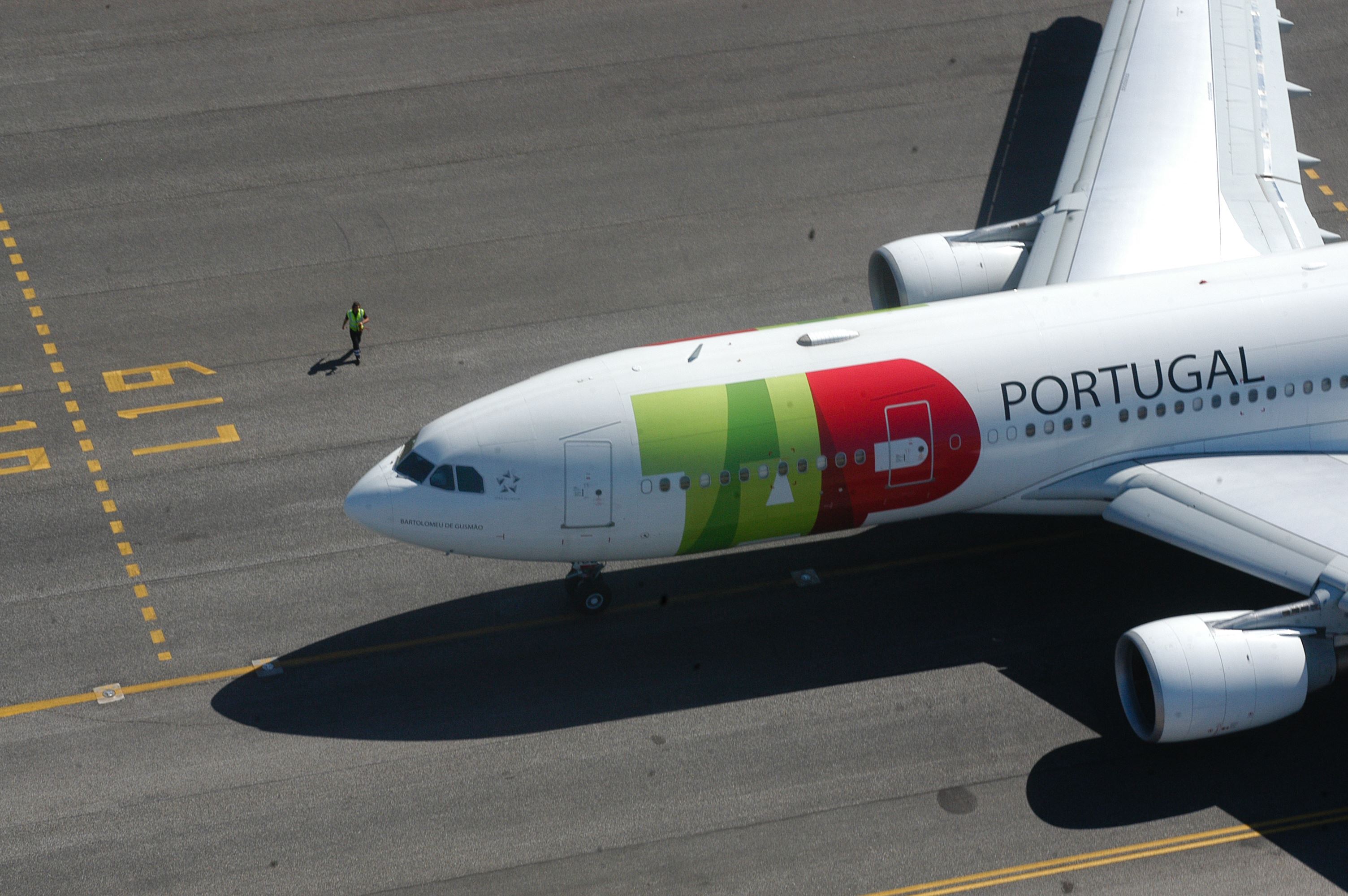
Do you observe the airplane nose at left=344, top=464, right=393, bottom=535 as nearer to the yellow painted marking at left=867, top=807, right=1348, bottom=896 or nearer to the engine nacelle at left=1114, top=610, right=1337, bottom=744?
the yellow painted marking at left=867, top=807, right=1348, bottom=896

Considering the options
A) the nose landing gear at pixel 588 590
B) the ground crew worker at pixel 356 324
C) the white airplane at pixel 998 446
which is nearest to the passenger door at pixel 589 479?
the white airplane at pixel 998 446

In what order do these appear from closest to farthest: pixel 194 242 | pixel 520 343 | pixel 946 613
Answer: pixel 946 613
pixel 520 343
pixel 194 242

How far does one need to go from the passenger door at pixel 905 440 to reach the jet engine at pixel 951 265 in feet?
17.3

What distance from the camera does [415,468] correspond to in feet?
95.7

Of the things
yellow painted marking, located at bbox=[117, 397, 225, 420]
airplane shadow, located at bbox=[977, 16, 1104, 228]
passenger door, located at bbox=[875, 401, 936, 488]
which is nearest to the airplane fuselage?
passenger door, located at bbox=[875, 401, 936, 488]

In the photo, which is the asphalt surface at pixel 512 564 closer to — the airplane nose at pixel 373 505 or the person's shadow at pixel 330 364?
the person's shadow at pixel 330 364

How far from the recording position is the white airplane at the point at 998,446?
27562 mm

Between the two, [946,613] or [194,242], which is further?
[194,242]

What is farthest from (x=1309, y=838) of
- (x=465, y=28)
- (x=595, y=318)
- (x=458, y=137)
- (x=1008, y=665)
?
(x=465, y=28)

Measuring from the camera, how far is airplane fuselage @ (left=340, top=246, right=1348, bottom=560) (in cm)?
2884

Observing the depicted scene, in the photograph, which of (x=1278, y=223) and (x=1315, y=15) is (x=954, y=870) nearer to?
(x=1278, y=223)

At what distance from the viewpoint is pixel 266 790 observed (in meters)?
27.7

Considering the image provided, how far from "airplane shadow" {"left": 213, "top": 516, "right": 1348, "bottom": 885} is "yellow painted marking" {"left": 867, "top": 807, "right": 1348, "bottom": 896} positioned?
11.0 inches

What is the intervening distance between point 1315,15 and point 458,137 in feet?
91.5
